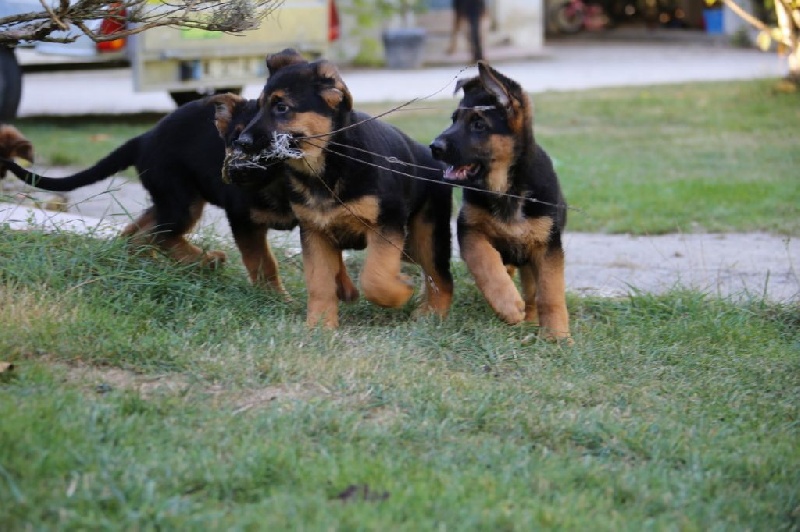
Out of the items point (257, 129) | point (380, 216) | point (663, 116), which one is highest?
point (257, 129)

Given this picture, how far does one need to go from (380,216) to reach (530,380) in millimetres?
1109

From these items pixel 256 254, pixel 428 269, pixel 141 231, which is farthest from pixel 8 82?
pixel 428 269

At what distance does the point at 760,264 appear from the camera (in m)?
7.11

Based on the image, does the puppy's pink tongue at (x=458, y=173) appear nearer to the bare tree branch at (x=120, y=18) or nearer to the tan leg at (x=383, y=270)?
the tan leg at (x=383, y=270)

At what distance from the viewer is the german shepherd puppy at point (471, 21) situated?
22359mm

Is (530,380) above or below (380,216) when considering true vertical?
below

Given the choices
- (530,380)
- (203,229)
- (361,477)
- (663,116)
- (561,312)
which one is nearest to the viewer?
(361,477)

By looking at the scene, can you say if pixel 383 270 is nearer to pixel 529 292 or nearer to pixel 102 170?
pixel 529 292

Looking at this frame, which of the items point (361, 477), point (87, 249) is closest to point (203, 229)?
point (87, 249)

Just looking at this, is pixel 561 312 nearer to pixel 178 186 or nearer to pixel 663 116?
pixel 178 186

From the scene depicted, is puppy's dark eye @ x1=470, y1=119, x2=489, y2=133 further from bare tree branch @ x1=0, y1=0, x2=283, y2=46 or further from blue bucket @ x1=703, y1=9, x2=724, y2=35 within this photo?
blue bucket @ x1=703, y1=9, x2=724, y2=35

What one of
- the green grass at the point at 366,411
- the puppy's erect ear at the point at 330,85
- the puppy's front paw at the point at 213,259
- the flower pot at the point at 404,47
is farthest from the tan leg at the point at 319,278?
the flower pot at the point at 404,47

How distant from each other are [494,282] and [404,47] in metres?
17.1

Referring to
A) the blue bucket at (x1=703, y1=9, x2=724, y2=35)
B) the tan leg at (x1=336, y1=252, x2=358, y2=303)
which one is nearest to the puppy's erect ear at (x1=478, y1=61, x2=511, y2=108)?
the tan leg at (x1=336, y1=252, x2=358, y2=303)
